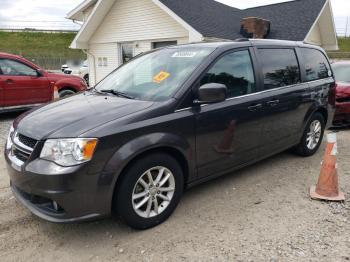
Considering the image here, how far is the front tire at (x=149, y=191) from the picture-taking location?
10.2 ft

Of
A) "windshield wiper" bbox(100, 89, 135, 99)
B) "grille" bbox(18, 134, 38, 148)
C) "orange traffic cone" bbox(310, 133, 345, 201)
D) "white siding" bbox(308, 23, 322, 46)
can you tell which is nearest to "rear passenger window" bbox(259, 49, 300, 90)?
"orange traffic cone" bbox(310, 133, 345, 201)

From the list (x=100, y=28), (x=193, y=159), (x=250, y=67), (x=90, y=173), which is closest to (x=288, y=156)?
(x=250, y=67)

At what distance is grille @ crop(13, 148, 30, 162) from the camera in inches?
122

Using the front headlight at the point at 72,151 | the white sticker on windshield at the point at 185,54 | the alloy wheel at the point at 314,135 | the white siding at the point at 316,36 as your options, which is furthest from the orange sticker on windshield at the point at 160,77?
the white siding at the point at 316,36

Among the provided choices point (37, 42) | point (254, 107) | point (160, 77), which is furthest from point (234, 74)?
point (37, 42)

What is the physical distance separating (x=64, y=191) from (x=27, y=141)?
0.70 m

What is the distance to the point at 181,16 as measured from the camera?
488 inches

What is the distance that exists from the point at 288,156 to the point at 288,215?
215 cm

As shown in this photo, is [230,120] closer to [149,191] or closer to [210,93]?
[210,93]

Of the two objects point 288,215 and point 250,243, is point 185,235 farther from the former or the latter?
point 288,215

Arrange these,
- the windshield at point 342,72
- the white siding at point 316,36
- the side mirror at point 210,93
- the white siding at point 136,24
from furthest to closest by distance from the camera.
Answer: the white siding at point 316,36 → the white siding at point 136,24 → the windshield at point 342,72 → the side mirror at point 210,93

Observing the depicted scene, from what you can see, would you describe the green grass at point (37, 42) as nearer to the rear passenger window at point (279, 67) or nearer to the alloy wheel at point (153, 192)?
the rear passenger window at point (279, 67)

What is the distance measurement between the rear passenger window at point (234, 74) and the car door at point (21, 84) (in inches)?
268

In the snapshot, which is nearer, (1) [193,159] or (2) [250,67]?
(1) [193,159]
